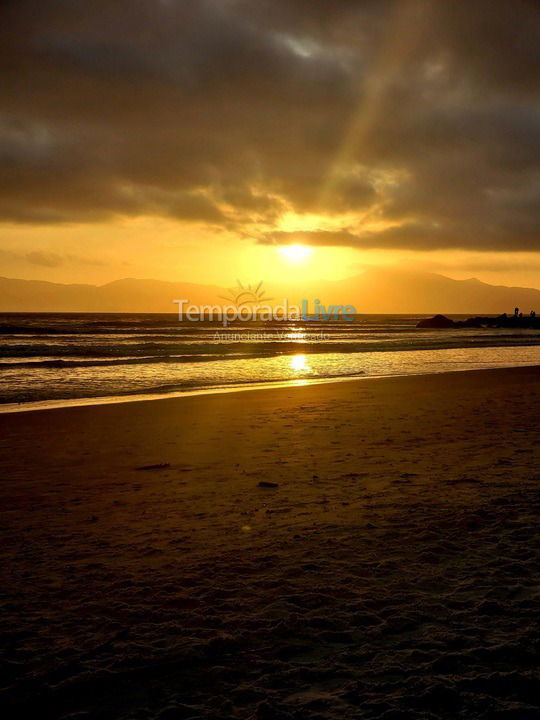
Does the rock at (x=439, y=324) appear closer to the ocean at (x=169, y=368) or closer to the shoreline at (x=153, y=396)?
the ocean at (x=169, y=368)

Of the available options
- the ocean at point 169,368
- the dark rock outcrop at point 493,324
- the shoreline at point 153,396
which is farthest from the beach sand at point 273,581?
the dark rock outcrop at point 493,324

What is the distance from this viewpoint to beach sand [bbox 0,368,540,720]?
3219 millimetres

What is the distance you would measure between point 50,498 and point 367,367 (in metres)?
22.7

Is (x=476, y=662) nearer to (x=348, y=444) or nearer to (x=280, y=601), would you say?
(x=280, y=601)

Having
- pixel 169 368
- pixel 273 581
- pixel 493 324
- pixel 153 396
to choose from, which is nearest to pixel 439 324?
pixel 493 324

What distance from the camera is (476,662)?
342 centimetres

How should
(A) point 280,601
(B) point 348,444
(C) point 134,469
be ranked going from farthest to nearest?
1. (B) point 348,444
2. (C) point 134,469
3. (A) point 280,601

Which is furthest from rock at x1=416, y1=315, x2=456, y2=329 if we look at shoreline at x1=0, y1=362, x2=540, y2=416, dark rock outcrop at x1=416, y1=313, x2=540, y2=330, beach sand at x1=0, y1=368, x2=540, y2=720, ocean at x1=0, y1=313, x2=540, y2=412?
beach sand at x1=0, y1=368, x2=540, y2=720

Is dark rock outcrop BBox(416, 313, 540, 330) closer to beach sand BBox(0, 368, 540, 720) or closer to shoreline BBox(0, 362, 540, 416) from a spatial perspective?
shoreline BBox(0, 362, 540, 416)

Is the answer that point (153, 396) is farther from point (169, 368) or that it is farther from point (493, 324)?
point (493, 324)

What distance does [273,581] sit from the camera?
4598 mm

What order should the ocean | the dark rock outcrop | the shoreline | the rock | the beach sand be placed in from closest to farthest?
the beach sand
the shoreline
the ocean
the dark rock outcrop
the rock

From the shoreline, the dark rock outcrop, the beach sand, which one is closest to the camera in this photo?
the beach sand

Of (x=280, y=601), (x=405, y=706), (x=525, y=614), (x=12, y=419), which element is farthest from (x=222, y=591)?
(x=12, y=419)
